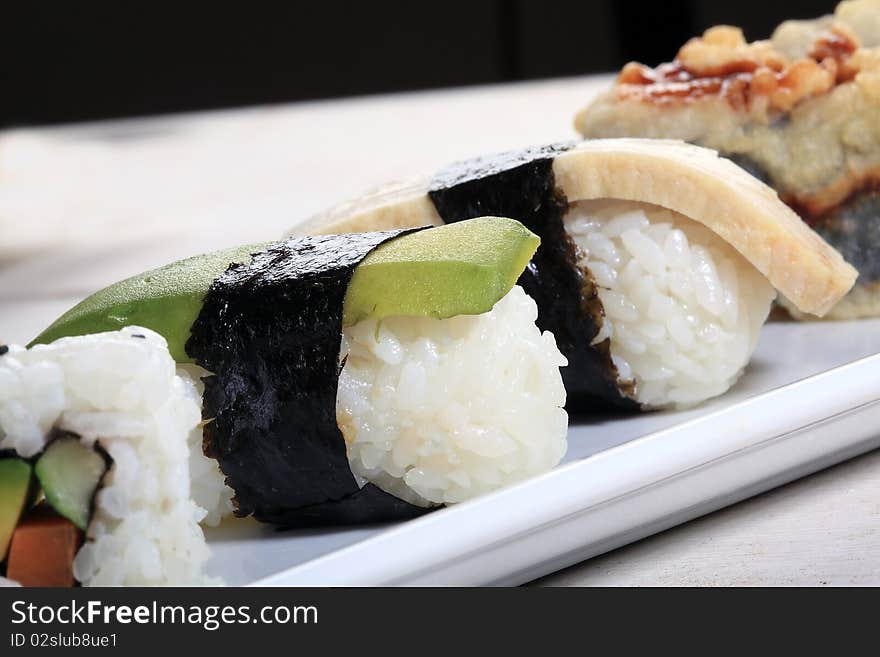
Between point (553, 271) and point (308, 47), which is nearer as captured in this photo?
point (553, 271)

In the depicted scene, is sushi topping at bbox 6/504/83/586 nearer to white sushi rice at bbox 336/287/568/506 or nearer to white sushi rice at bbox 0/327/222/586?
white sushi rice at bbox 0/327/222/586

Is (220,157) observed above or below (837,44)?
below

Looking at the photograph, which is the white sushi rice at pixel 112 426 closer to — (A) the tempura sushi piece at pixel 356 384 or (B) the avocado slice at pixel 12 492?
(B) the avocado slice at pixel 12 492

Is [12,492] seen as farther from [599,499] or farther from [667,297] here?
[667,297]

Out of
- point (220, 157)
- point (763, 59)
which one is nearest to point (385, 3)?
point (220, 157)

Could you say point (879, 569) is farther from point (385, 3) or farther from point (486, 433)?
point (385, 3)

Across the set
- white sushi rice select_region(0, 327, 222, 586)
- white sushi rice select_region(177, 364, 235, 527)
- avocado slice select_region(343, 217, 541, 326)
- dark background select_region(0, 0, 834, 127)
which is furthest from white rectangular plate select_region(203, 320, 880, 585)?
dark background select_region(0, 0, 834, 127)

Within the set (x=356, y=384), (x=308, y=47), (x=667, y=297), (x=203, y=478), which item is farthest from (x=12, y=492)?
(x=308, y=47)
